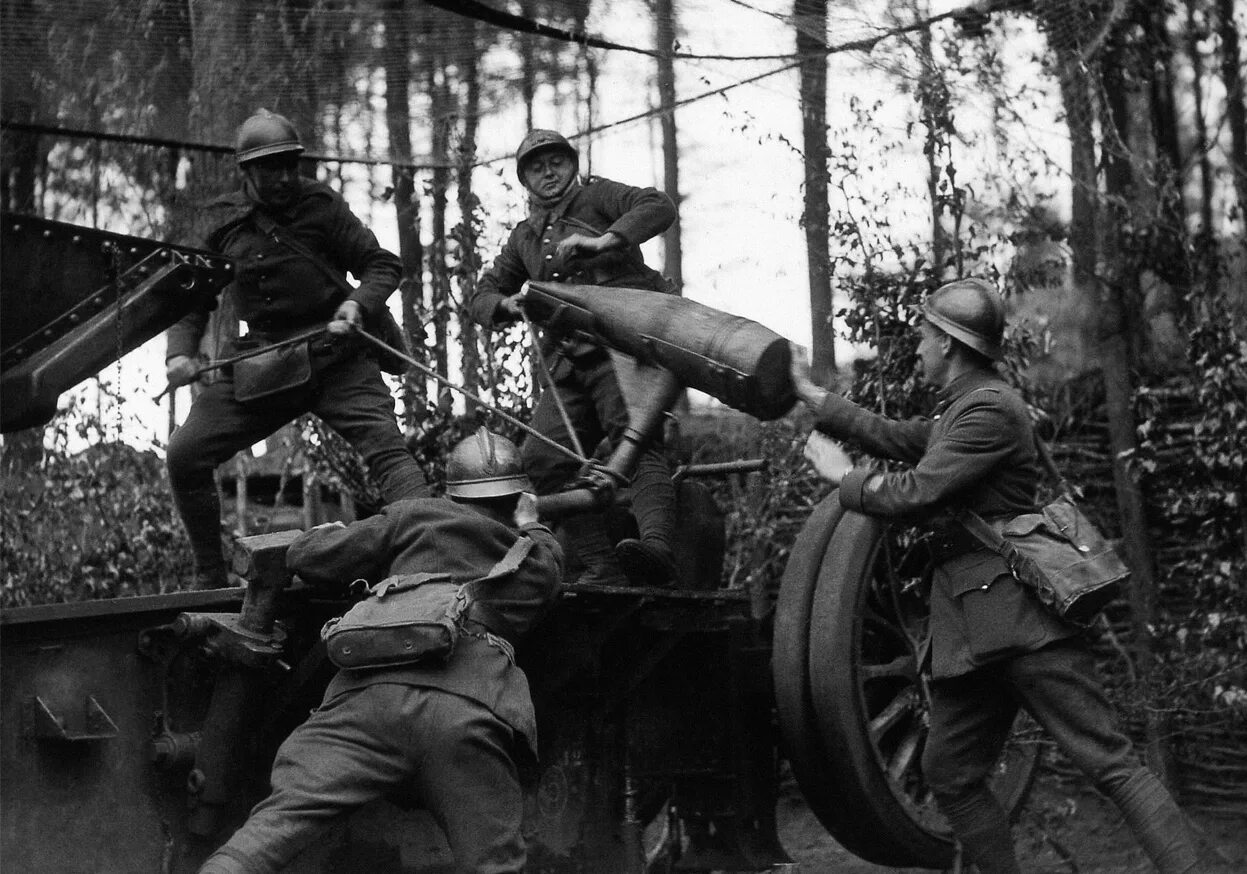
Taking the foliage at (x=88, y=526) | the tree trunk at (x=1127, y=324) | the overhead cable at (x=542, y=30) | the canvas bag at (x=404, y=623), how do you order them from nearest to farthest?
the canvas bag at (x=404, y=623), the overhead cable at (x=542, y=30), the tree trunk at (x=1127, y=324), the foliage at (x=88, y=526)

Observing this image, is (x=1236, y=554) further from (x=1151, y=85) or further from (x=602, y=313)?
(x=602, y=313)

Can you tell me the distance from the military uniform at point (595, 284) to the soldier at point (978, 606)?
102 cm

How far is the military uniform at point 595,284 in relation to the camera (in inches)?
257

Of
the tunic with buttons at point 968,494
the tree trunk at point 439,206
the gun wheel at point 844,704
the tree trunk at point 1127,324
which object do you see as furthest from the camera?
the tree trunk at point 1127,324

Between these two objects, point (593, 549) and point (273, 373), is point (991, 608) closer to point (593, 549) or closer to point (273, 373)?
point (593, 549)

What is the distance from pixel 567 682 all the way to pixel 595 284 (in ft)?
5.10

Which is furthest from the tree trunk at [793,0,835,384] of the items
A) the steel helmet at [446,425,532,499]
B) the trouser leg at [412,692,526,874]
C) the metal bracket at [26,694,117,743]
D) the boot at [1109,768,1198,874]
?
the metal bracket at [26,694,117,743]

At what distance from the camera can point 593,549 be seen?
6547 millimetres

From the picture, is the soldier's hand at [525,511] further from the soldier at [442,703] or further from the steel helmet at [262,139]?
the steel helmet at [262,139]

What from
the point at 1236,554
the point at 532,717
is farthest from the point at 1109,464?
the point at 532,717

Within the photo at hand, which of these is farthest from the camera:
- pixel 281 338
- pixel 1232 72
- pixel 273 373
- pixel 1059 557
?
pixel 1232 72

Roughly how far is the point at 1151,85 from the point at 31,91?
5.96m

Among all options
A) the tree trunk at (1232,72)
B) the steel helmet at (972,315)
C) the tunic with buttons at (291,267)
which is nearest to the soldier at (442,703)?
the steel helmet at (972,315)

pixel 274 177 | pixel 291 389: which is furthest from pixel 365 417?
pixel 274 177
